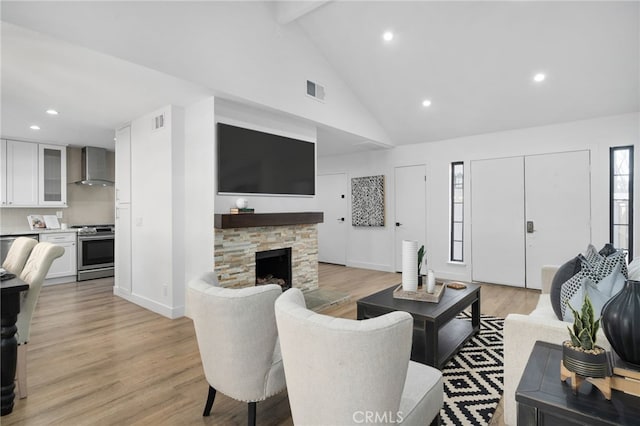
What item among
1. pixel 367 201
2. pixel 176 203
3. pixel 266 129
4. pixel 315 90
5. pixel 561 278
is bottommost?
pixel 561 278

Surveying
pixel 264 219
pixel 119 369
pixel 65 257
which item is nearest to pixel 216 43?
pixel 264 219

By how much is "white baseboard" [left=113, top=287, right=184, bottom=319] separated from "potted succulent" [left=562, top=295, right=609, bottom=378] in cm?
362

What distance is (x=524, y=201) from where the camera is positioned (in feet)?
16.5

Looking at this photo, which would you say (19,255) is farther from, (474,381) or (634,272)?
(634,272)

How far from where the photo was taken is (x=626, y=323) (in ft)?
3.87

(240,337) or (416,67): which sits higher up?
(416,67)

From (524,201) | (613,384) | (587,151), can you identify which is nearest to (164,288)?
(613,384)

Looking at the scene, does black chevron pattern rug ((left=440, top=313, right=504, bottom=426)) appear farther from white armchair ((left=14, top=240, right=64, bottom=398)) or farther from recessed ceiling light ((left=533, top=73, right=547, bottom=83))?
recessed ceiling light ((left=533, top=73, right=547, bottom=83))

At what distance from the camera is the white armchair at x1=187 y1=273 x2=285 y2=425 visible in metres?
1.59

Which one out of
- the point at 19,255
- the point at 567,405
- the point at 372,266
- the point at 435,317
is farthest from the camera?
the point at 372,266

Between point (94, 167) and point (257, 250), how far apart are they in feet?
13.3

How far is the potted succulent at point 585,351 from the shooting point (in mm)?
1090

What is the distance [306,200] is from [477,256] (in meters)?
3.05

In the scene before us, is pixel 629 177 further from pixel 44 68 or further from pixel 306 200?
pixel 44 68
